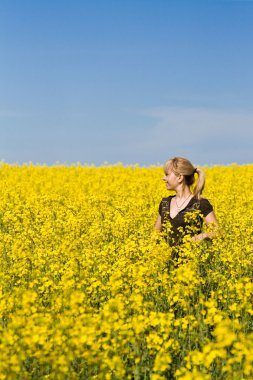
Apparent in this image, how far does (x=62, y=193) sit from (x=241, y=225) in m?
8.88

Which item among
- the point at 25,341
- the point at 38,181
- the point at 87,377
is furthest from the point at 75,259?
the point at 38,181

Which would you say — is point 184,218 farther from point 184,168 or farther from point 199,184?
point 184,168

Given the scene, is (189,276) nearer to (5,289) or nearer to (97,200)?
(5,289)

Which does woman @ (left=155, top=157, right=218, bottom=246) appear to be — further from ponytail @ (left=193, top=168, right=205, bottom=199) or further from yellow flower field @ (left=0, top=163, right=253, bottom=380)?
yellow flower field @ (left=0, top=163, right=253, bottom=380)

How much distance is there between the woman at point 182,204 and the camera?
7414 millimetres

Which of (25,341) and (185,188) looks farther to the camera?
(185,188)

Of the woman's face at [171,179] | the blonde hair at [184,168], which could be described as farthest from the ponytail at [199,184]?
the woman's face at [171,179]

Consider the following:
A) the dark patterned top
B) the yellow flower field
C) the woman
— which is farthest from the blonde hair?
the yellow flower field

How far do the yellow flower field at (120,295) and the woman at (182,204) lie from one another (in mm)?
322

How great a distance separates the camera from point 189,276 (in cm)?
471

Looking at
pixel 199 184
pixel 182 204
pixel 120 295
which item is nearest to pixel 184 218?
pixel 182 204

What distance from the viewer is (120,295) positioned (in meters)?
4.86

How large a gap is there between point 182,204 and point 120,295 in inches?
117

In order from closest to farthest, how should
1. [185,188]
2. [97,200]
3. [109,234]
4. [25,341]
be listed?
[25,341] → [185,188] → [109,234] → [97,200]
